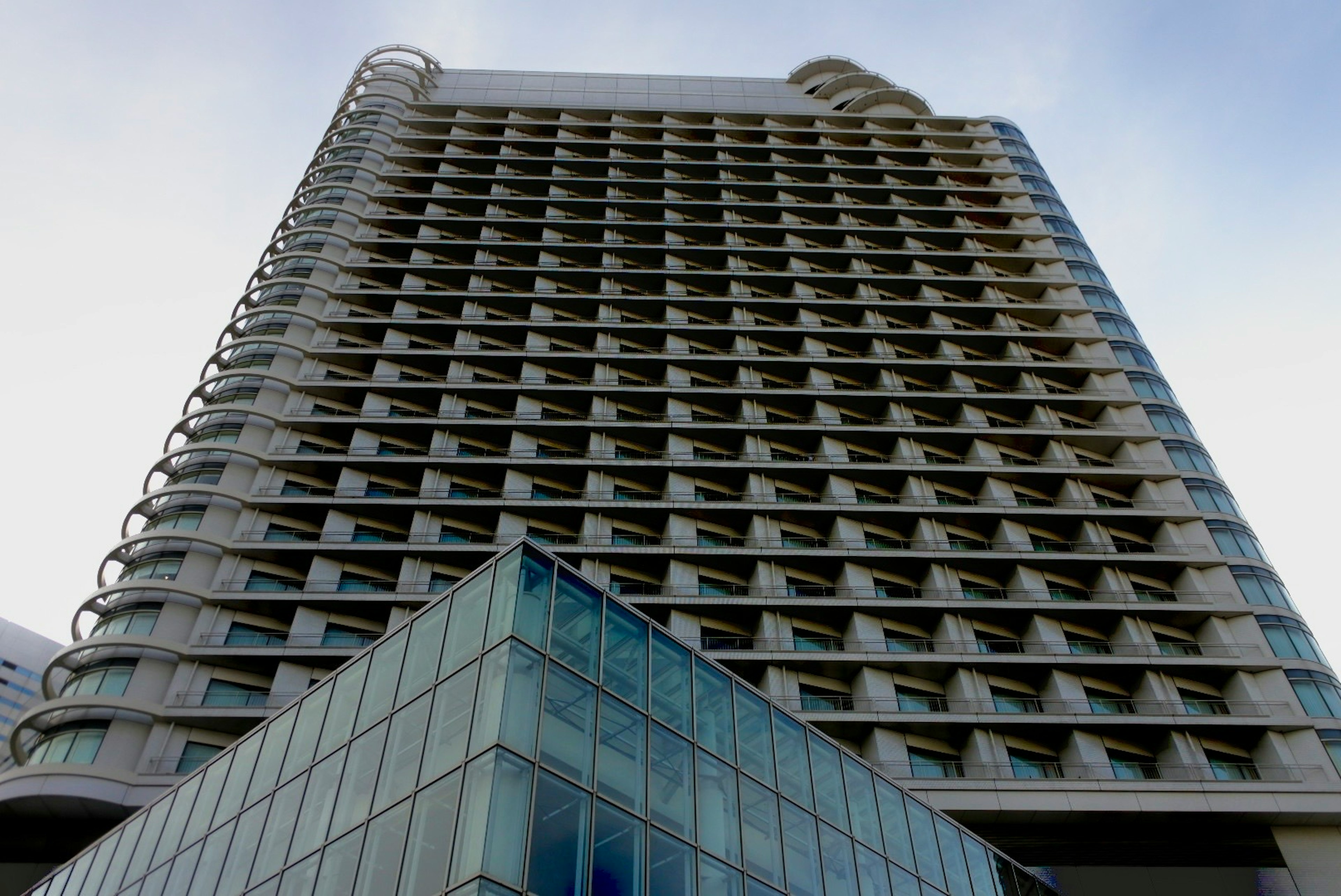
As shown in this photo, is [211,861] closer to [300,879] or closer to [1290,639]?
[300,879]

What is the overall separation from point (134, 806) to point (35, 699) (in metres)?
78.9

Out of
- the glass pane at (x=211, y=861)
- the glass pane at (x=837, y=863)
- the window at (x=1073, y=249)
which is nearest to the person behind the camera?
the glass pane at (x=211, y=861)

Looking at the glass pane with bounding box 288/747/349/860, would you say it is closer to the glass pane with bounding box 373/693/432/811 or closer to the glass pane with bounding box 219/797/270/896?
the glass pane with bounding box 373/693/432/811

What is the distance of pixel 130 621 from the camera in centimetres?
4406

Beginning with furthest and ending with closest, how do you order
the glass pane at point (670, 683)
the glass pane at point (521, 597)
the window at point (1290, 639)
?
the window at point (1290, 639) < the glass pane at point (670, 683) < the glass pane at point (521, 597)

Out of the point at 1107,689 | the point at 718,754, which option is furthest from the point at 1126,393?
the point at 718,754

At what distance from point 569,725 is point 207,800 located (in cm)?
1179

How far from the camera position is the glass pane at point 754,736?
79.9 feet

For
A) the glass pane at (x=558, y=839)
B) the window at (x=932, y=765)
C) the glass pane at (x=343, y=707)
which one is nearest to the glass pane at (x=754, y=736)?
the glass pane at (x=558, y=839)

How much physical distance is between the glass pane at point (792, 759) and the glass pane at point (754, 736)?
292 millimetres

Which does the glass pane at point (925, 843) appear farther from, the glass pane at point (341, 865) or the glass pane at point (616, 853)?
the glass pane at point (341, 865)

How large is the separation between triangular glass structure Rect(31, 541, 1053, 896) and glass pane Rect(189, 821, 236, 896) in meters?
0.05

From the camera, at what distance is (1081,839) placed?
1640 inches

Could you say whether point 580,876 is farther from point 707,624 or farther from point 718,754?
point 707,624
